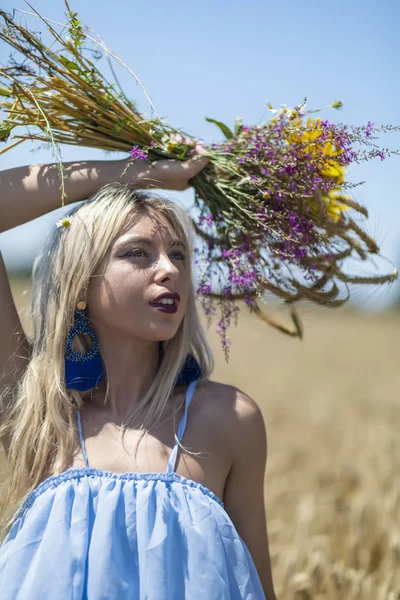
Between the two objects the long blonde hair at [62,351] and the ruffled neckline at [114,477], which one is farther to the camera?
the long blonde hair at [62,351]

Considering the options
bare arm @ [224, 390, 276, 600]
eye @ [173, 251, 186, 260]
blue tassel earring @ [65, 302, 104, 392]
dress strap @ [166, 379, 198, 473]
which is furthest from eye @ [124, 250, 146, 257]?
bare arm @ [224, 390, 276, 600]

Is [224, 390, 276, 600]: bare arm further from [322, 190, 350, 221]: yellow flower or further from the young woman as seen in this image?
[322, 190, 350, 221]: yellow flower

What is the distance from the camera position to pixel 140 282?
94.6 inches

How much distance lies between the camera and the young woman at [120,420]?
2.15 metres

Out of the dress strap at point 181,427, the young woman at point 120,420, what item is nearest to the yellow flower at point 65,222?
the young woman at point 120,420

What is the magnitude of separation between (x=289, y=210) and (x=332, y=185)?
17cm

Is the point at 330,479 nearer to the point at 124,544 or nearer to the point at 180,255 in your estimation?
the point at 180,255

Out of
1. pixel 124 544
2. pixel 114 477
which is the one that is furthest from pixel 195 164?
pixel 124 544

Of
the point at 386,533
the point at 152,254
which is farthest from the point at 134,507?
the point at 386,533

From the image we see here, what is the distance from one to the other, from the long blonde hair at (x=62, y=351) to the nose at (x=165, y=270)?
178mm

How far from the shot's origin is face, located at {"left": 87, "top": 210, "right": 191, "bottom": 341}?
7.88ft

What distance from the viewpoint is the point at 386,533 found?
13.8ft

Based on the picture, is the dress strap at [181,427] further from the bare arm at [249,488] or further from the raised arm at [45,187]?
the raised arm at [45,187]

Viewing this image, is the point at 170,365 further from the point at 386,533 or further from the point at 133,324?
the point at 386,533
